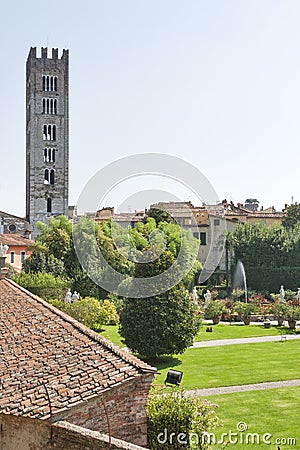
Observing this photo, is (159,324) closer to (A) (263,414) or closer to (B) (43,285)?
(A) (263,414)

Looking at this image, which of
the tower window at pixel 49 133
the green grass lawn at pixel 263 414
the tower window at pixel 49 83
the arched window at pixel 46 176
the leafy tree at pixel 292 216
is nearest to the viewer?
the green grass lawn at pixel 263 414

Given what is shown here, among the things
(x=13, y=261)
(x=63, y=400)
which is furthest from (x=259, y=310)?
(x=63, y=400)

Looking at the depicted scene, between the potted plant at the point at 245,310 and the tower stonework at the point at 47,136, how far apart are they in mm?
39773

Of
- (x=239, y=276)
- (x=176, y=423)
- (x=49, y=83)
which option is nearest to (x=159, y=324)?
(x=176, y=423)

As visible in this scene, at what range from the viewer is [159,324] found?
18531mm

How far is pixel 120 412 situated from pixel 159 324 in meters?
11.2

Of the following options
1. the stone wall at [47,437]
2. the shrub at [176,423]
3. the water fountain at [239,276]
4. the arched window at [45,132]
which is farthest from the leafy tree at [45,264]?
the arched window at [45,132]

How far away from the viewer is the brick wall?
6.98 meters

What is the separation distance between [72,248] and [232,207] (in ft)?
98.4

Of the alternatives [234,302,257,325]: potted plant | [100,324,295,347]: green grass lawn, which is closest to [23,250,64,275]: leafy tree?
[100,324,295,347]: green grass lawn

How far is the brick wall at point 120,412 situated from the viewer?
698 centimetres

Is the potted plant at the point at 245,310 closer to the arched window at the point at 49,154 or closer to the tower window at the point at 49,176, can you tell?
the tower window at the point at 49,176

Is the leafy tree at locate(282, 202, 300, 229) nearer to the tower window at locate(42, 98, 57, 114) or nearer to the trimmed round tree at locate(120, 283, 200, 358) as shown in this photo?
the tower window at locate(42, 98, 57, 114)

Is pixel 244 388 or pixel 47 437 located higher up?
pixel 47 437
